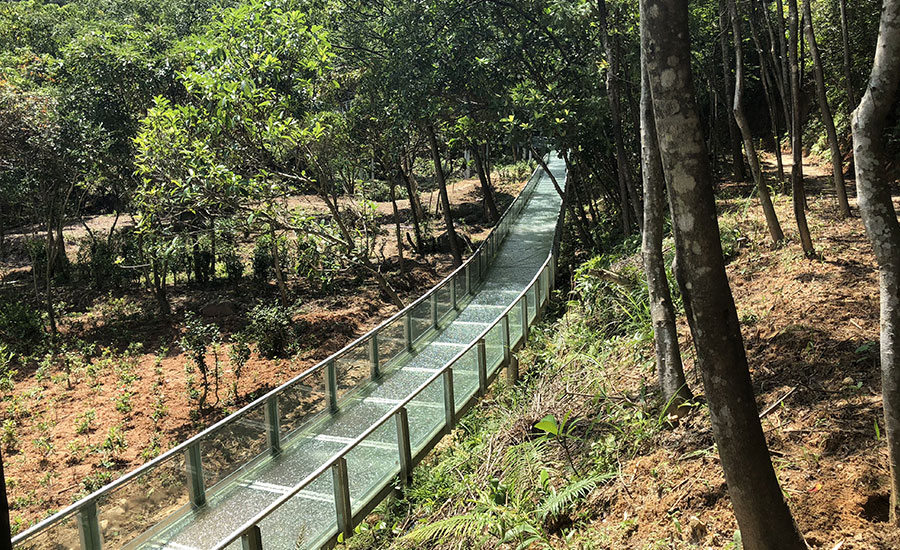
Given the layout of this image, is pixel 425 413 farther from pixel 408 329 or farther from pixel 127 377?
pixel 127 377

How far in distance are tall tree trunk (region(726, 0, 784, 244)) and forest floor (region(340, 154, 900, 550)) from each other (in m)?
0.54

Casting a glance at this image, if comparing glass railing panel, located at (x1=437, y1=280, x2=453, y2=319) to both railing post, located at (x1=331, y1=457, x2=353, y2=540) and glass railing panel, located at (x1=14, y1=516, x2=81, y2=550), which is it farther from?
glass railing panel, located at (x1=14, y1=516, x2=81, y2=550)

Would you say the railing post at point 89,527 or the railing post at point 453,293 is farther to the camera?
the railing post at point 453,293

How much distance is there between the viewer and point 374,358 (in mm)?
10594

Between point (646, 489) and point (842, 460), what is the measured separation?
1.30 meters

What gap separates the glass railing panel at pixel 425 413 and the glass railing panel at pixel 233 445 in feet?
5.88

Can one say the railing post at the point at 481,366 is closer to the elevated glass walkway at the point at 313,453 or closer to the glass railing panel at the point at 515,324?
the elevated glass walkway at the point at 313,453

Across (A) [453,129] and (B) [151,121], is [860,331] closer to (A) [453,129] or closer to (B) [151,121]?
(B) [151,121]

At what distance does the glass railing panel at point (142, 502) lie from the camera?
5895 mm

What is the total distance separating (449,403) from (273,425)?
2.16 meters

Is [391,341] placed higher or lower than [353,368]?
higher

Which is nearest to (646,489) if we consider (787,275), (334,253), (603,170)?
(787,275)

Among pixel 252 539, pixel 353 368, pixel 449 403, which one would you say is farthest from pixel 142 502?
pixel 353 368

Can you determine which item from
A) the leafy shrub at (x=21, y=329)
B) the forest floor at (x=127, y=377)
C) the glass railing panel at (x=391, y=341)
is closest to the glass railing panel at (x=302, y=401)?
the glass railing panel at (x=391, y=341)
